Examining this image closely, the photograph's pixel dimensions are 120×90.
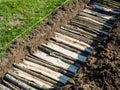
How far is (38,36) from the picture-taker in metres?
8.90

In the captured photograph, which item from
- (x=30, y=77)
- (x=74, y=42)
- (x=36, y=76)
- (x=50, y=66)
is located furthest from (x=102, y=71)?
(x=74, y=42)

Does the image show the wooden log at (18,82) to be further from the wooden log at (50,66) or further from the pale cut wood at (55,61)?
the pale cut wood at (55,61)

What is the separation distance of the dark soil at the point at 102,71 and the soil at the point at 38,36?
1.67m

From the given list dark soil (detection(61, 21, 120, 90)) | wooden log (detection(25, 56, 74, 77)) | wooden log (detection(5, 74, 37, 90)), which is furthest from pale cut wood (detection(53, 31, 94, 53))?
wooden log (detection(5, 74, 37, 90))

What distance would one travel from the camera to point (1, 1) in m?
10.2

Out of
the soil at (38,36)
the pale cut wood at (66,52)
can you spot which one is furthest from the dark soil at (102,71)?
the soil at (38,36)

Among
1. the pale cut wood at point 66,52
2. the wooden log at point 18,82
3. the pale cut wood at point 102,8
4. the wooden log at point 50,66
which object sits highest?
the pale cut wood at point 102,8

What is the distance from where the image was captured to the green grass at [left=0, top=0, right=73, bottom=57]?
352 inches

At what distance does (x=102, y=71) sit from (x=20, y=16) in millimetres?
3476

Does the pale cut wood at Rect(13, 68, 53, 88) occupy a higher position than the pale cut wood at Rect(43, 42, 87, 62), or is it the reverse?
the pale cut wood at Rect(43, 42, 87, 62)

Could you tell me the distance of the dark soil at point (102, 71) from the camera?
7212 millimetres

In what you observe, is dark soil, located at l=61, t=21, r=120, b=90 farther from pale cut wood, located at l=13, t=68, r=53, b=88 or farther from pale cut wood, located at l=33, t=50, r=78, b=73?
pale cut wood, located at l=13, t=68, r=53, b=88

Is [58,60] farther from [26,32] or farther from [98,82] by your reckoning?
[98,82]

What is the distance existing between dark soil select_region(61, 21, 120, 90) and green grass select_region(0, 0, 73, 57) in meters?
2.15
